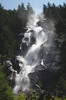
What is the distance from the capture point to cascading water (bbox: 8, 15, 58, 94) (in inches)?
2228

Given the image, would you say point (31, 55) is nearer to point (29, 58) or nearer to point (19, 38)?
point (29, 58)

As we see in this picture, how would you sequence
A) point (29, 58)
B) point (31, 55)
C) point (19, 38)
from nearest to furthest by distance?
point (29, 58), point (31, 55), point (19, 38)

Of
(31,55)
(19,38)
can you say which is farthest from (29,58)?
(19,38)

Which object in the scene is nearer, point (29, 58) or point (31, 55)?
point (29, 58)

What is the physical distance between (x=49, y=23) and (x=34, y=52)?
21.6 meters

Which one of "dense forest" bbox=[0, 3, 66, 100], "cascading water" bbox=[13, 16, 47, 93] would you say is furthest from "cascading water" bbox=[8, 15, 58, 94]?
"dense forest" bbox=[0, 3, 66, 100]

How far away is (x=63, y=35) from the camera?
61750 millimetres

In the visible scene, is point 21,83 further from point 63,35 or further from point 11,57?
point 63,35

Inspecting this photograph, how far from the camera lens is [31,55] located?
7019 cm

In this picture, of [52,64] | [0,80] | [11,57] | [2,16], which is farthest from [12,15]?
[0,80]

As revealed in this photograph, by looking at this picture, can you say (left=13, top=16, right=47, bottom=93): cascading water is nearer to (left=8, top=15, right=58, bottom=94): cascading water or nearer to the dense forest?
(left=8, top=15, right=58, bottom=94): cascading water

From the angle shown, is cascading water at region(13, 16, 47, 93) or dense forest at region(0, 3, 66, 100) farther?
cascading water at region(13, 16, 47, 93)

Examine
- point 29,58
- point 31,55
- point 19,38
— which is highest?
point 19,38

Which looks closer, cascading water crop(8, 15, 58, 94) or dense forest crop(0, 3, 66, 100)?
dense forest crop(0, 3, 66, 100)
